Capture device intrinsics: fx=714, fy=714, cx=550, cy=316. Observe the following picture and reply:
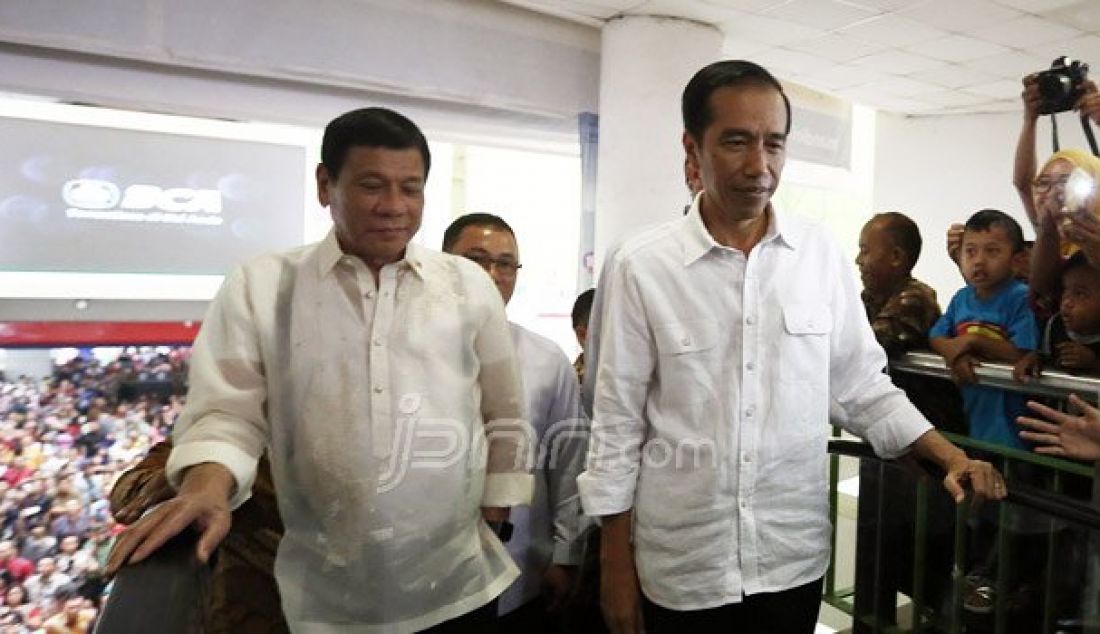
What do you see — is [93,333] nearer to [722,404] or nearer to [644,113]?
[644,113]

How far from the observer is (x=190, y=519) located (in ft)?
3.28

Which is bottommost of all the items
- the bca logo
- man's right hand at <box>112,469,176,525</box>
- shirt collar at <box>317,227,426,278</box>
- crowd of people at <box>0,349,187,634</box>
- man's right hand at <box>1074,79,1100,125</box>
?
crowd of people at <box>0,349,187,634</box>

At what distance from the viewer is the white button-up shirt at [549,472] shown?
1690mm

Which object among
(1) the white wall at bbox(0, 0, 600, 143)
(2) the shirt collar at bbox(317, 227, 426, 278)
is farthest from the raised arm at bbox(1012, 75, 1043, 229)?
(1) the white wall at bbox(0, 0, 600, 143)

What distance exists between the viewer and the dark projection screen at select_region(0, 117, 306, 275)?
3.94 metres

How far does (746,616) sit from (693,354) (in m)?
0.49

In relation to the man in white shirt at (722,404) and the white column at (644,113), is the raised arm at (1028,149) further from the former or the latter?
the white column at (644,113)

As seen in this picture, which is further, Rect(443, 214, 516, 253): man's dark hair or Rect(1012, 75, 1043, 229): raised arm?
Rect(1012, 75, 1043, 229): raised arm

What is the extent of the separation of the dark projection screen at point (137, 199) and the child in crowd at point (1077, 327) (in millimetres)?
4184

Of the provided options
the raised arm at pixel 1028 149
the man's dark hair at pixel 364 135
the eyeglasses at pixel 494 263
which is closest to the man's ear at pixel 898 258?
the raised arm at pixel 1028 149

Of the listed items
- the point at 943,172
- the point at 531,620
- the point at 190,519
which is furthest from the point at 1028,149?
the point at 943,172

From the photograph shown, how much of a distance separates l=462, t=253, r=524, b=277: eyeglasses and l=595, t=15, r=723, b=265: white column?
2547mm

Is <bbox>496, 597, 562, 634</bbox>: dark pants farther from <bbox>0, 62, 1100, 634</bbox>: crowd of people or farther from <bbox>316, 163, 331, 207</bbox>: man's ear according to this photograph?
<bbox>316, 163, 331, 207</bbox>: man's ear

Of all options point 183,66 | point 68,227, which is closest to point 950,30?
point 183,66
